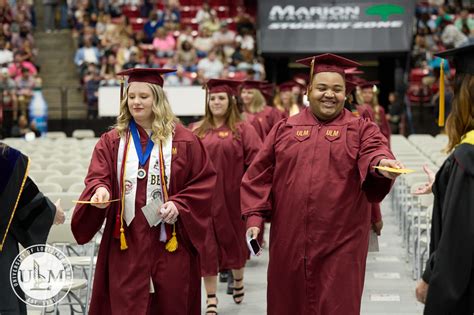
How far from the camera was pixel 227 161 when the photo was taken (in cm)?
745

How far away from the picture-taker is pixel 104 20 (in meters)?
23.8

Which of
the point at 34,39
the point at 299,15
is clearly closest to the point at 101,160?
the point at 299,15

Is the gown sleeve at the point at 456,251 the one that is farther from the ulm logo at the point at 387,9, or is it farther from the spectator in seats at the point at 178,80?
the ulm logo at the point at 387,9

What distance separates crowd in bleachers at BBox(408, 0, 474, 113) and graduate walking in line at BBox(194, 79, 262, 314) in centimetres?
1466

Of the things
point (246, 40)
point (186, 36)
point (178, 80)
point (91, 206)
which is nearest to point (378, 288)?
point (91, 206)

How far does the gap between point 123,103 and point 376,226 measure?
226 centimetres

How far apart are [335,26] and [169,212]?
18.3m

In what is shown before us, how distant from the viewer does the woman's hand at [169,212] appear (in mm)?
4969

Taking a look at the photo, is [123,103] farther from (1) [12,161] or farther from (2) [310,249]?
(2) [310,249]

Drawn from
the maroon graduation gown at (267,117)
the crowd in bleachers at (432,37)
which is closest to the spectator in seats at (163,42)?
the crowd in bleachers at (432,37)

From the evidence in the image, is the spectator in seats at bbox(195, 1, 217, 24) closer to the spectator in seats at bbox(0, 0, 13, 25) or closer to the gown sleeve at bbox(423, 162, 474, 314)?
the spectator in seats at bbox(0, 0, 13, 25)

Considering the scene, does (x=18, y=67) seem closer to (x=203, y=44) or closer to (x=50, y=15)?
(x=50, y=15)

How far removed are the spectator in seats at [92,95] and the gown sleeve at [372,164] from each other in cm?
1614

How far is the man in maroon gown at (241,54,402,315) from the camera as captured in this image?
4871 mm
